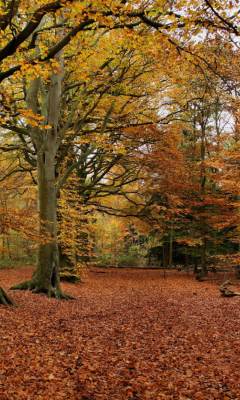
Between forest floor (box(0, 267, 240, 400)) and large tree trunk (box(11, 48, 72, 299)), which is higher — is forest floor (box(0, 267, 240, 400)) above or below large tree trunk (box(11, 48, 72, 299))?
below

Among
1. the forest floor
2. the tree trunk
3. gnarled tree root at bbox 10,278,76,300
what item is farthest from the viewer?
the tree trunk

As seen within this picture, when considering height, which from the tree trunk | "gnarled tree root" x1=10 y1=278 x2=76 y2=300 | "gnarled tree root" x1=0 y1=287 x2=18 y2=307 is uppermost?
the tree trunk

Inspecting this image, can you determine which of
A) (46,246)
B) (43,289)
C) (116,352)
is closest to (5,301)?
(43,289)

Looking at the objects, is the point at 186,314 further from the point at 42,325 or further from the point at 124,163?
the point at 124,163

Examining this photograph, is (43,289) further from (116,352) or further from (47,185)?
(116,352)

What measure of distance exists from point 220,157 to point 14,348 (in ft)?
40.0

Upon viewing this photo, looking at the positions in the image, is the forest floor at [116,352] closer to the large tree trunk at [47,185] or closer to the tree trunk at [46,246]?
the tree trunk at [46,246]

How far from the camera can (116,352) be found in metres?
4.86

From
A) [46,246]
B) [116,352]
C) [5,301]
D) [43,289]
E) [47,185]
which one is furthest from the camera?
[47,185]

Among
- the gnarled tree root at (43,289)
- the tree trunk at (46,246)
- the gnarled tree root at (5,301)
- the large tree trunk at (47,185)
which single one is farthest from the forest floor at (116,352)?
the large tree trunk at (47,185)

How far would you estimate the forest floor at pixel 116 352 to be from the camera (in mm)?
3482

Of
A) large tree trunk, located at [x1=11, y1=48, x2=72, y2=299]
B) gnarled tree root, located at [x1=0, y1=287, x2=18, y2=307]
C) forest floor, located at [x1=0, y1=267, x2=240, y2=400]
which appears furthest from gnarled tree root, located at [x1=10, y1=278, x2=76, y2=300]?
gnarled tree root, located at [x1=0, y1=287, x2=18, y2=307]

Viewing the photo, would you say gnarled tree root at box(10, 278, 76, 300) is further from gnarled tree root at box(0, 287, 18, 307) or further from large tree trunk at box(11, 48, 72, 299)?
gnarled tree root at box(0, 287, 18, 307)

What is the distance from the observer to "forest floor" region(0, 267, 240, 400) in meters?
3.48
